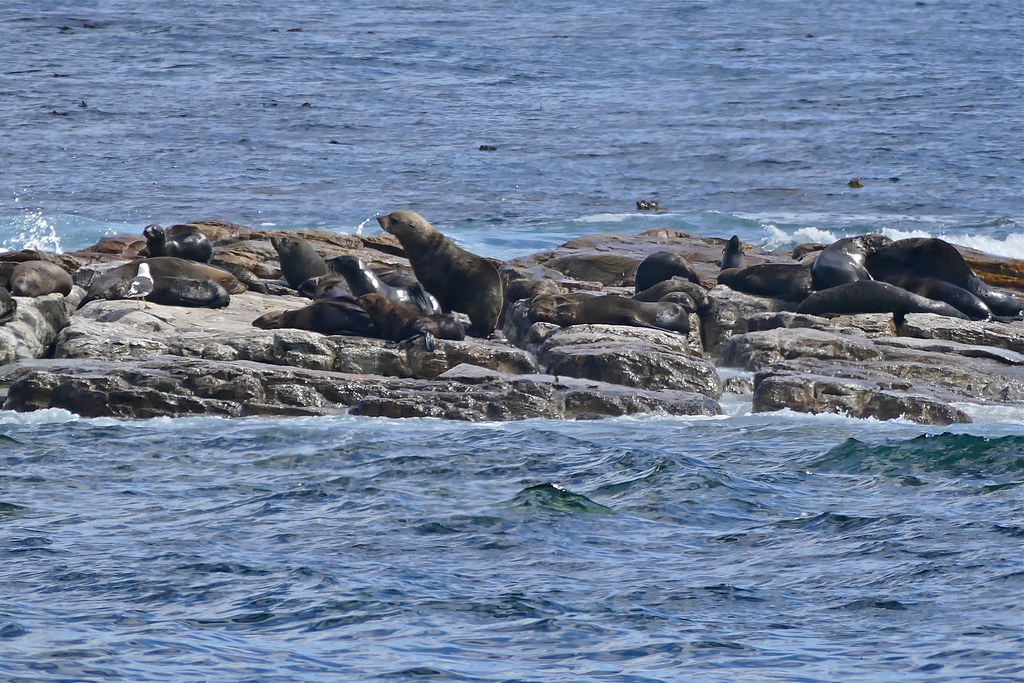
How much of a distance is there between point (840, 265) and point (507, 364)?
192 inches

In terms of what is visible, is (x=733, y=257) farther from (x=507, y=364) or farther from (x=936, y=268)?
(x=507, y=364)

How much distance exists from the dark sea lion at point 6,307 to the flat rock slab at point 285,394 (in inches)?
44.0

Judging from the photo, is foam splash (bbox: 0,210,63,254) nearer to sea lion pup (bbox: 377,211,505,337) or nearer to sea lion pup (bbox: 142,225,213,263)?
sea lion pup (bbox: 142,225,213,263)

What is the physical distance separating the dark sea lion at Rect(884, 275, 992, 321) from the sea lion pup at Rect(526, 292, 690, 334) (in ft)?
Answer: 9.76

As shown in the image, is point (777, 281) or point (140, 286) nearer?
point (140, 286)

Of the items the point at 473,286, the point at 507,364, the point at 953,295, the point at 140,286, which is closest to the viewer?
the point at 507,364

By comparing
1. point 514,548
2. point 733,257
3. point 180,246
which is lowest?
point 733,257

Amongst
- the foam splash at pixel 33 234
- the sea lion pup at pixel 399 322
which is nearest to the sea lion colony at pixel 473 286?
the sea lion pup at pixel 399 322

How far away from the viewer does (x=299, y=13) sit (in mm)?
48656

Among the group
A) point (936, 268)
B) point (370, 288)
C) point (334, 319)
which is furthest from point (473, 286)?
point (936, 268)

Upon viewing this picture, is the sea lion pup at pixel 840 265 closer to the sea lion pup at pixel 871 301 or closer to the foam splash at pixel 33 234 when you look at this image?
the sea lion pup at pixel 871 301

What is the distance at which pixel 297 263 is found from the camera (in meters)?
16.2

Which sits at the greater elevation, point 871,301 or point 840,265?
point 840,265

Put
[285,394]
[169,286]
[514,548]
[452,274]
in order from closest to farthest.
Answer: [514,548] < [285,394] < [169,286] < [452,274]
